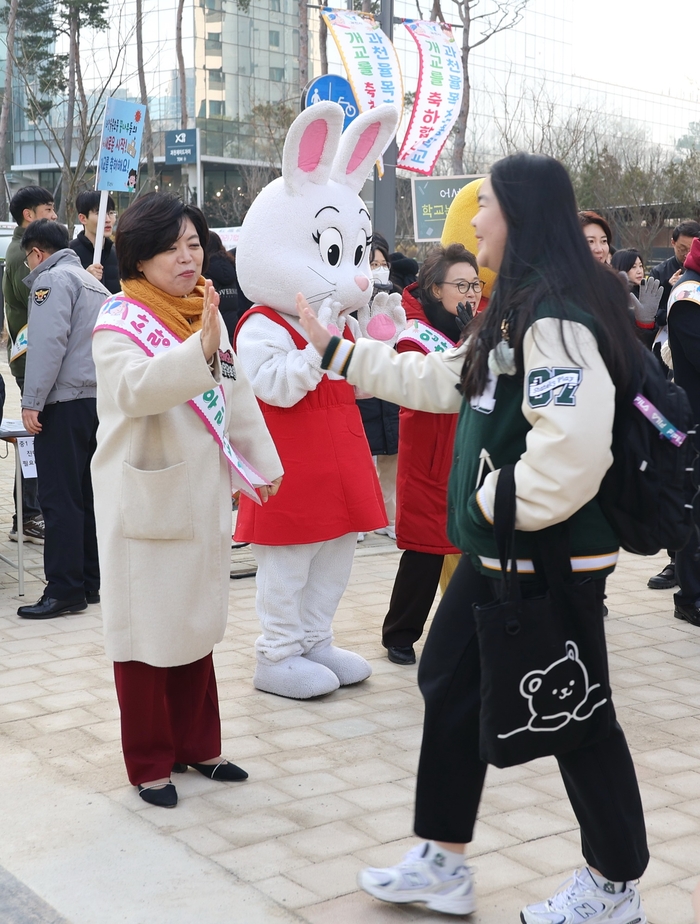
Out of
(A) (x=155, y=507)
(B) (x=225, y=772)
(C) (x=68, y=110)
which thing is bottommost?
(B) (x=225, y=772)

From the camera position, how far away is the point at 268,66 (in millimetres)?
48500

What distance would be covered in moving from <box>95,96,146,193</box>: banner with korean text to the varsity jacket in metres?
5.23

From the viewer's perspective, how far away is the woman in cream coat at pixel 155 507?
3.48 m

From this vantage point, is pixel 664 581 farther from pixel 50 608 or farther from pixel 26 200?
pixel 26 200

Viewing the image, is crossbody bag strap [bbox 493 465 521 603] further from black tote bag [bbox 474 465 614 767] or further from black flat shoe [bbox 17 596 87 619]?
black flat shoe [bbox 17 596 87 619]

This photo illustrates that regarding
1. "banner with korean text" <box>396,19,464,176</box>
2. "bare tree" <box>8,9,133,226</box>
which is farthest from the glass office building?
"banner with korean text" <box>396,19,464,176</box>

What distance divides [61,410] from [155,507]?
2532 millimetres

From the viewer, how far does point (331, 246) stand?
4582mm

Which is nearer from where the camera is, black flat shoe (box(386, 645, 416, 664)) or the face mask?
black flat shoe (box(386, 645, 416, 664))

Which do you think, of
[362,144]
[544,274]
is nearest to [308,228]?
[362,144]

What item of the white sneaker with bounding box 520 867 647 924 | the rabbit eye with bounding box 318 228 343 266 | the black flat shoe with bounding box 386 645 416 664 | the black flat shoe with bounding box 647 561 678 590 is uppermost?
the rabbit eye with bounding box 318 228 343 266

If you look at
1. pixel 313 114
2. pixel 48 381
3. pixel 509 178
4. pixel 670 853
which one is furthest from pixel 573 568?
pixel 48 381

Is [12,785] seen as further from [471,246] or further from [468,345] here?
[471,246]

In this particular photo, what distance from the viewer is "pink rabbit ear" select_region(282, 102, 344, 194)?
4.44m
